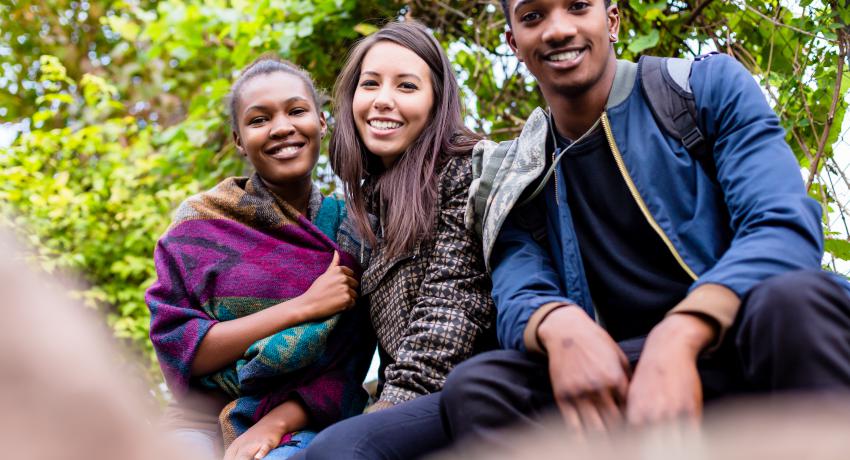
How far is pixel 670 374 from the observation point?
126 cm

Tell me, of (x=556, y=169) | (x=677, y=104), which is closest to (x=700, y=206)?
(x=677, y=104)

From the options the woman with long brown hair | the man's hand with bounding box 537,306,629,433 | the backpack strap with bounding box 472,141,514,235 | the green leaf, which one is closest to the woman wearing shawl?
the woman with long brown hair

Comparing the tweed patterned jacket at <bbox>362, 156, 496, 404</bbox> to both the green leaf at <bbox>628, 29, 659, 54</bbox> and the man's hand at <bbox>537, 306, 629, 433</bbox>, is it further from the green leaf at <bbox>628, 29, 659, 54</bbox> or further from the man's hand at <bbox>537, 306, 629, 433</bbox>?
the green leaf at <bbox>628, 29, 659, 54</bbox>

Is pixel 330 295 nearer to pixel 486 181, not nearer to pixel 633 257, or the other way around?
pixel 486 181

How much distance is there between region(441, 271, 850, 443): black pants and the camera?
1.17m

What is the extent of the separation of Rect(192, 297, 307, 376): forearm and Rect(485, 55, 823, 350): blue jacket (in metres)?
0.60

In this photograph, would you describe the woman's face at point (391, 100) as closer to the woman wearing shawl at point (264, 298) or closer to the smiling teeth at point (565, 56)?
the woman wearing shawl at point (264, 298)

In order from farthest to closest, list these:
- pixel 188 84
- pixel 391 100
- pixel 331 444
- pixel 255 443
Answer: pixel 188 84
pixel 391 100
pixel 255 443
pixel 331 444

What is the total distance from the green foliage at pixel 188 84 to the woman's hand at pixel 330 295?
1.09 m

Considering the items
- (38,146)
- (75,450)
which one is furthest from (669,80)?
(38,146)

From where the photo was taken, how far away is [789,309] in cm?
119

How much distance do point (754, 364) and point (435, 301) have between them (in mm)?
813

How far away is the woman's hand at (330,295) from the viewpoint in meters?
2.17

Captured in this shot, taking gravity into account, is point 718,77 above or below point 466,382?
above
